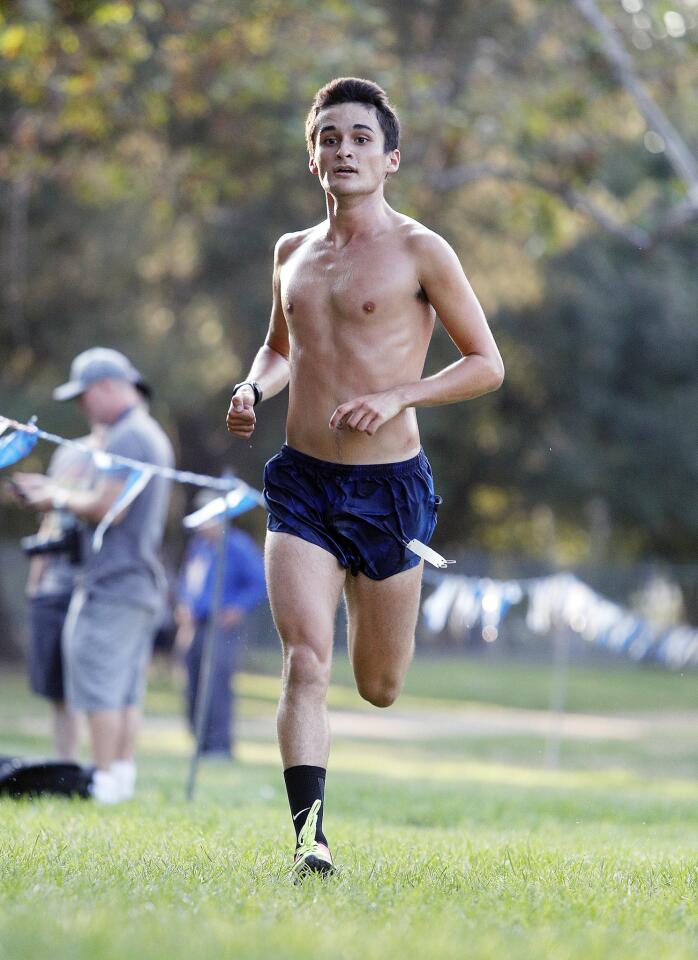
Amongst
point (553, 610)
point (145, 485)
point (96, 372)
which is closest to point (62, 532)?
point (145, 485)

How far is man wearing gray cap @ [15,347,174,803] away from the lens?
8742 millimetres

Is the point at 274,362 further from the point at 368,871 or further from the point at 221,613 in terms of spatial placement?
the point at 221,613

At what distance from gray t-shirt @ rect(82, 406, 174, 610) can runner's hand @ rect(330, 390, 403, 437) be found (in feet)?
12.8

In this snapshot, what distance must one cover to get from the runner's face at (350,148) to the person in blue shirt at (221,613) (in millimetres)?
8594

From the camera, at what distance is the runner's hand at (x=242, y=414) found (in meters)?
5.25

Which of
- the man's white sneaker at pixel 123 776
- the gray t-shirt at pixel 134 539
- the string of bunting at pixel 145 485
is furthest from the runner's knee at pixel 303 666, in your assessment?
the man's white sneaker at pixel 123 776

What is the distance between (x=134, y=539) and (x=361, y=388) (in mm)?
3853

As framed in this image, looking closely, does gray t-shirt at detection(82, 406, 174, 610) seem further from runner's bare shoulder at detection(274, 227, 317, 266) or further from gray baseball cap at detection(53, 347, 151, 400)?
runner's bare shoulder at detection(274, 227, 317, 266)

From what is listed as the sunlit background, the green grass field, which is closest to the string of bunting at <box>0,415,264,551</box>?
the green grass field

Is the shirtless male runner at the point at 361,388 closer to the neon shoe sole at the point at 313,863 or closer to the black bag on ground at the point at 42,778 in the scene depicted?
the neon shoe sole at the point at 313,863

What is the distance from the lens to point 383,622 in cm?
538

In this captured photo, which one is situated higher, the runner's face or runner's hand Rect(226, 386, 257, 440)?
the runner's face

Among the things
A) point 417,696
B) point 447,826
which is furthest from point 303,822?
point 417,696

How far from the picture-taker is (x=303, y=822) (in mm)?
5055
